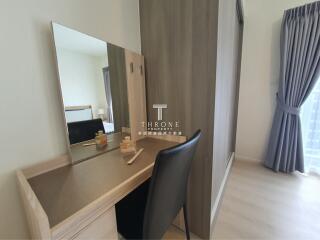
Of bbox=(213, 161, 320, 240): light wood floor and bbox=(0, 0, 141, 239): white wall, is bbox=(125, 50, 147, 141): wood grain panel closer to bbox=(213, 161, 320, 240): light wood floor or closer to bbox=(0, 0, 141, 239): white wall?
bbox=(0, 0, 141, 239): white wall

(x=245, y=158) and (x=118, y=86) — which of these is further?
(x=245, y=158)

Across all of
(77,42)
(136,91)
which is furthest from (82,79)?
(136,91)

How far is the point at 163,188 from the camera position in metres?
0.71

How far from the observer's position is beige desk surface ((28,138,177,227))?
1.87ft

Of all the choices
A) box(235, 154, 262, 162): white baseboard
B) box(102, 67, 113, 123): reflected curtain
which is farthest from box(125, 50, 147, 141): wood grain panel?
box(235, 154, 262, 162): white baseboard

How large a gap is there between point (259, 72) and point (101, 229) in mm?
2599

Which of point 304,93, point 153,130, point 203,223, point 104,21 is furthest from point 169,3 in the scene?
point 304,93

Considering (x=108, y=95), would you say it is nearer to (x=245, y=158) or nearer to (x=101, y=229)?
(x=101, y=229)

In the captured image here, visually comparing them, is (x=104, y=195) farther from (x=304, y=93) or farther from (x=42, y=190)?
(x=304, y=93)

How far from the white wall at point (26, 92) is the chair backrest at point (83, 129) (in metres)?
0.06

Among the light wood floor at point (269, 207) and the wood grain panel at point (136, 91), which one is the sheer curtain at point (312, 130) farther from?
the wood grain panel at point (136, 91)

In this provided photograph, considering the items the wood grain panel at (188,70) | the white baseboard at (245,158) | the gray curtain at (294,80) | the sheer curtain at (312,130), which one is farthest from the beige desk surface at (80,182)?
the sheer curtain at (312,130)

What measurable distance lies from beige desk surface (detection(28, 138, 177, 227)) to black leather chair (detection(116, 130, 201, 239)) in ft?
0.58

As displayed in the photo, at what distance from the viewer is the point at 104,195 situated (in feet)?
2.06
